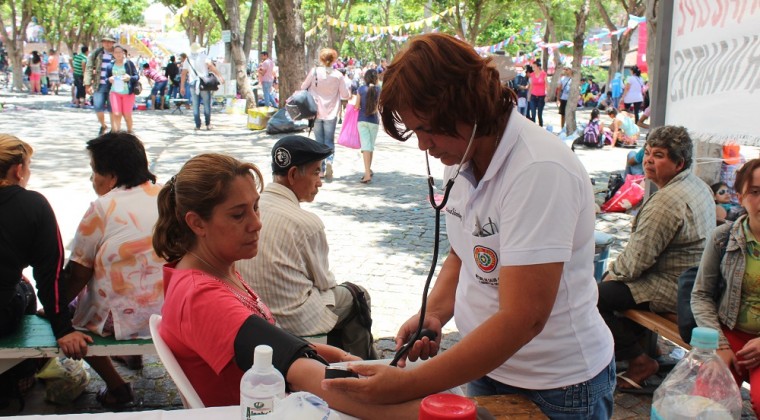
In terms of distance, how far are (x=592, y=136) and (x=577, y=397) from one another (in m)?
14.4

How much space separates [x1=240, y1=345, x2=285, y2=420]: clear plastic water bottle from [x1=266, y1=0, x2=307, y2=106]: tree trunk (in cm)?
1327

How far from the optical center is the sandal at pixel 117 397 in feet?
12.8

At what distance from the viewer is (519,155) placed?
5.50 feet

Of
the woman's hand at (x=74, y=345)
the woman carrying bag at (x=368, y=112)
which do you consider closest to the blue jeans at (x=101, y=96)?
the woman carrying bag at (x=368, y=112)

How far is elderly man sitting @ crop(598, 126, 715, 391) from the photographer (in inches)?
156

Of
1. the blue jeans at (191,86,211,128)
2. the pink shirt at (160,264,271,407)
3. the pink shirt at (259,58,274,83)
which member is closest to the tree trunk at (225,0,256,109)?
the blue jeans at (191,86,211,128)

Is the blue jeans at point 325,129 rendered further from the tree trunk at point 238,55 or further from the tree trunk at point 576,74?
the tree trunk at point 238,55

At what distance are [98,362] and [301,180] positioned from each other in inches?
58.8

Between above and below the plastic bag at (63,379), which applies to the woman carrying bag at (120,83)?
above

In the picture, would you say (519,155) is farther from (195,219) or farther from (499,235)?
(195,219)

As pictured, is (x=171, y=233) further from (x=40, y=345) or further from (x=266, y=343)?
(x=40, y=345)

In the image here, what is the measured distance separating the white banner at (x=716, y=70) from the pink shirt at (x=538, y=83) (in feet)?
51.7

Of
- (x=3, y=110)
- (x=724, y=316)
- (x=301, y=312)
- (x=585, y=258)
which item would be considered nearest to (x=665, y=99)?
(x=724, y=316)

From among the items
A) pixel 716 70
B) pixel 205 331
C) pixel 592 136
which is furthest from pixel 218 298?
pixel 592 136
